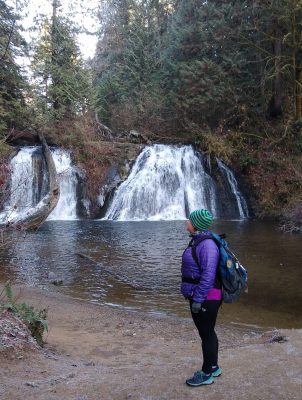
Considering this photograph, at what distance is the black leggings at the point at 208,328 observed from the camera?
12.6 feet

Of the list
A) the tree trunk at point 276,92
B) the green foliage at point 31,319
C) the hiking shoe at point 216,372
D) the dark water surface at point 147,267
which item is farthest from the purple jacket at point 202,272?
the tree trunk at point 276,92

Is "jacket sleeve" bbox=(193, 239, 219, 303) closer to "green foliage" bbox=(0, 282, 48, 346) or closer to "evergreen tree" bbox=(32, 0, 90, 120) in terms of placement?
"green foliage" bbox=(0, 282, 48, 346)

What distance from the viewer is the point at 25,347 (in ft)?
16.0

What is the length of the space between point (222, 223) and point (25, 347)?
14.5 meters

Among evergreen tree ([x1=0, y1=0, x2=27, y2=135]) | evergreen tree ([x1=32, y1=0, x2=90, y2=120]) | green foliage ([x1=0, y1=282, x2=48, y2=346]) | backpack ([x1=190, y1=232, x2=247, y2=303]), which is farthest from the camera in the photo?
evergreen tree ([x1=32, y1=0, x2=90, y2=120])

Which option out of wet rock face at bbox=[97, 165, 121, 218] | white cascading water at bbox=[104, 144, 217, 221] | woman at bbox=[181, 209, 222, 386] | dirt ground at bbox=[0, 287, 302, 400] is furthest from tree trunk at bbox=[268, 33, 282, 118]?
woman at bbox=[181, 209, 222, 386]

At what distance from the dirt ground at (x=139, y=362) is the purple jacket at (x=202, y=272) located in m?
0.79

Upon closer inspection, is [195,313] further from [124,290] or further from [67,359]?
[124,290]

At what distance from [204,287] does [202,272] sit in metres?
0.13

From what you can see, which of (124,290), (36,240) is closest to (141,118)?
(36,240)

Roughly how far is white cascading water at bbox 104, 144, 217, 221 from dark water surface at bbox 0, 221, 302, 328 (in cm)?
376

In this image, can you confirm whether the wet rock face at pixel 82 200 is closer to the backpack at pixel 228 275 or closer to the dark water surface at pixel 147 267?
the dark water surface at pixel 147 267

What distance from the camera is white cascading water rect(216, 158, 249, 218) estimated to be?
21.4 meters

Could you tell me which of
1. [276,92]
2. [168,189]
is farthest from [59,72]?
[276,92]
